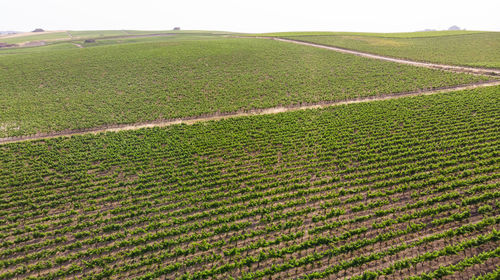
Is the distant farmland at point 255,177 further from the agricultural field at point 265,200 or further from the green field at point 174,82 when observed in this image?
the green field at point 174,82

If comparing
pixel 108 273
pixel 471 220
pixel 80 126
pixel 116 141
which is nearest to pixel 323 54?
pixel 471 220

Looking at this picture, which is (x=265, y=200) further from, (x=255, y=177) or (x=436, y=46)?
(x=436, y=46)

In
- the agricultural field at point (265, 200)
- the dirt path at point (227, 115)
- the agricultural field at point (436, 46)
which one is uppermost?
the agricultural field at point (436, 46)

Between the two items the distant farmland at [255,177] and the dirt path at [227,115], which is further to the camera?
the dirt path at [227,115]

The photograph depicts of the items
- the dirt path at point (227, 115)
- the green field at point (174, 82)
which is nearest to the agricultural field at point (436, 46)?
the green field at point (174, 82)

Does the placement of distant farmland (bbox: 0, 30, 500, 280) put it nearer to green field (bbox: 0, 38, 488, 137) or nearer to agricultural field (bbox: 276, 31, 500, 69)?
green field (bbox: 0, 38, 488, 137)

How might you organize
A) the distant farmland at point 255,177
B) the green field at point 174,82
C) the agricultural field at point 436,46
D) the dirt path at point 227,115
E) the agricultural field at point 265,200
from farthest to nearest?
the agricultural field at point 436,46, the green field at point 174,82, the dirt path at point 227,115, the distant farmland at point 255,177, the agricultural field at point 265,200

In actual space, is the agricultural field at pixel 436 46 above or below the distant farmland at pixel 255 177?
above
